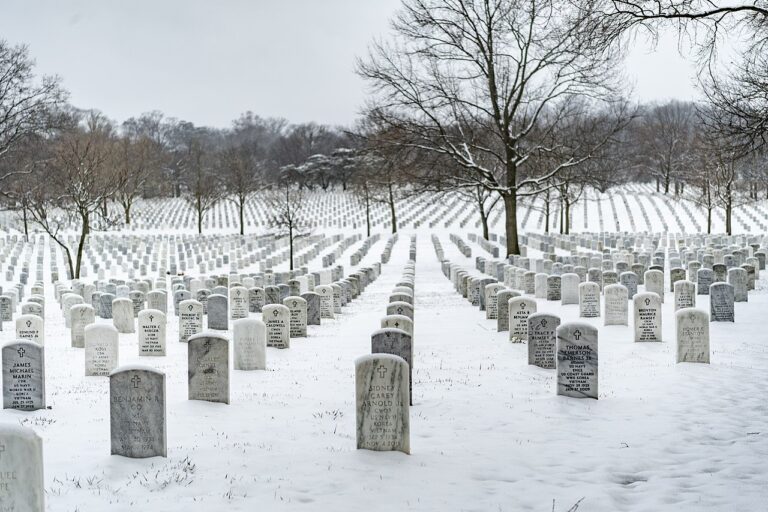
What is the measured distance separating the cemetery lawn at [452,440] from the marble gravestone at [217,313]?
334 centimetres

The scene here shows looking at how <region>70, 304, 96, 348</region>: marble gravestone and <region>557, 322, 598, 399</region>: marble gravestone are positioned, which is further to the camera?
<region>70, 304, 96, 348</region>: marble gravestone

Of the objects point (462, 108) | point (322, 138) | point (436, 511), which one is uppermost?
point (322, 138)

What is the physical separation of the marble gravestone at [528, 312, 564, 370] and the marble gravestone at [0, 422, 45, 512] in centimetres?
738

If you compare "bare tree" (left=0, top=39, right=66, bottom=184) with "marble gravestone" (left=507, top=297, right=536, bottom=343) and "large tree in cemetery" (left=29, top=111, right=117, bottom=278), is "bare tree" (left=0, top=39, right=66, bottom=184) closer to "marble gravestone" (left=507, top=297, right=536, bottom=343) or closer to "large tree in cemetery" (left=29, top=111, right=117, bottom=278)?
"large tree in cemetery" (left=29, top=111, right=117, bottom=278)

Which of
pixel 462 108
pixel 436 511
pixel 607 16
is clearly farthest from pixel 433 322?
pixel 462 108

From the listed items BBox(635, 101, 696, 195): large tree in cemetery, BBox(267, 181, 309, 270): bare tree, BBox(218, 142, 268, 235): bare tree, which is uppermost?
BBox(635, 101, 696, 195): large tree in cemetery

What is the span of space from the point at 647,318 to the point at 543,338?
9.17 feet

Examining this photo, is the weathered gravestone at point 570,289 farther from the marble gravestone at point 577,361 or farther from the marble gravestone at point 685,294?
the marble gravestone at point 577,361

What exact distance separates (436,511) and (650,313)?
825 cm

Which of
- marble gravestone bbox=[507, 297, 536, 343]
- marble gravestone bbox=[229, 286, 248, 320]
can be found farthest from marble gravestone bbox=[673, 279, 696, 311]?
marble gravestone bbox=[229, 286, 248, 320]

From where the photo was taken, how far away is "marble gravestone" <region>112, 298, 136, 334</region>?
15.9 meters

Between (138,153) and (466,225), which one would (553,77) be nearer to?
(466,225)

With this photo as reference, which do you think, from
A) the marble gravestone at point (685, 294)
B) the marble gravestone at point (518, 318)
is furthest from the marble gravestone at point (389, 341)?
the marble gravestone at point (685, 294)

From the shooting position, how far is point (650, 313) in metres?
12.7
